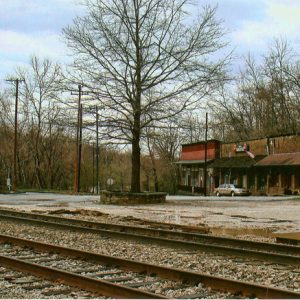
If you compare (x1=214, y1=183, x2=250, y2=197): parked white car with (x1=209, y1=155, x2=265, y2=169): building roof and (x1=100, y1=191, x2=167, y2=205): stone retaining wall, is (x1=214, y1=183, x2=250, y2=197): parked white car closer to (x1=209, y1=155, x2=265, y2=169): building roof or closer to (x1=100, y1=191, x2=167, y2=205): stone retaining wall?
(x1=209, y1=155, x2=265, y2=169): building roof

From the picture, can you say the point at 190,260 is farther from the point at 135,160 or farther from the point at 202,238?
the point at 135,160

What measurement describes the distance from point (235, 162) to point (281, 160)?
28.1ft

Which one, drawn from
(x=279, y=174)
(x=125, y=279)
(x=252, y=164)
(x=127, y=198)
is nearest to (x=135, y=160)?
(x=127, y=198)

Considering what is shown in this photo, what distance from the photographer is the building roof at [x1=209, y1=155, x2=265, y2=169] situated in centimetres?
5512

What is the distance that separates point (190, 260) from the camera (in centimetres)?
1052

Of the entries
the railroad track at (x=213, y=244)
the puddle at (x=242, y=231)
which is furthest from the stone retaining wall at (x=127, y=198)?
the puddle at (x=242, y=231)

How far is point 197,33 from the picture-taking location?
30.5 m

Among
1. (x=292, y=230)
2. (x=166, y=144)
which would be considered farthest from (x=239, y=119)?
(x=292, y=230)

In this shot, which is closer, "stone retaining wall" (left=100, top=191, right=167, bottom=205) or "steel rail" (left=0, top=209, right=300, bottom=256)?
"steel rail" (left=0, top=209, right=300, bottom=256)

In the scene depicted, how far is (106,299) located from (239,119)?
74.7 meters

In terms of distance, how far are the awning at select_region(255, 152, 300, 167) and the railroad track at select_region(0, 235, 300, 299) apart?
131 feet

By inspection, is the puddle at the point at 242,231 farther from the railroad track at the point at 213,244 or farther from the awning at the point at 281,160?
the awning at the point at 281,160

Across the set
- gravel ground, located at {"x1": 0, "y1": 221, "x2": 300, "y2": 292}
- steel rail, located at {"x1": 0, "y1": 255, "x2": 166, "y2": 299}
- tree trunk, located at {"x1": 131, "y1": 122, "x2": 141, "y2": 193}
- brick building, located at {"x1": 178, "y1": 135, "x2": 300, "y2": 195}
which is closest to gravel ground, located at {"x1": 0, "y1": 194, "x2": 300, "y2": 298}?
gravel ground, located at {"x1": 0, "y1": 221, "x2": 300, "y2": 292}

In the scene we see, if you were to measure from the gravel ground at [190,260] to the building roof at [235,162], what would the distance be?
138ft
